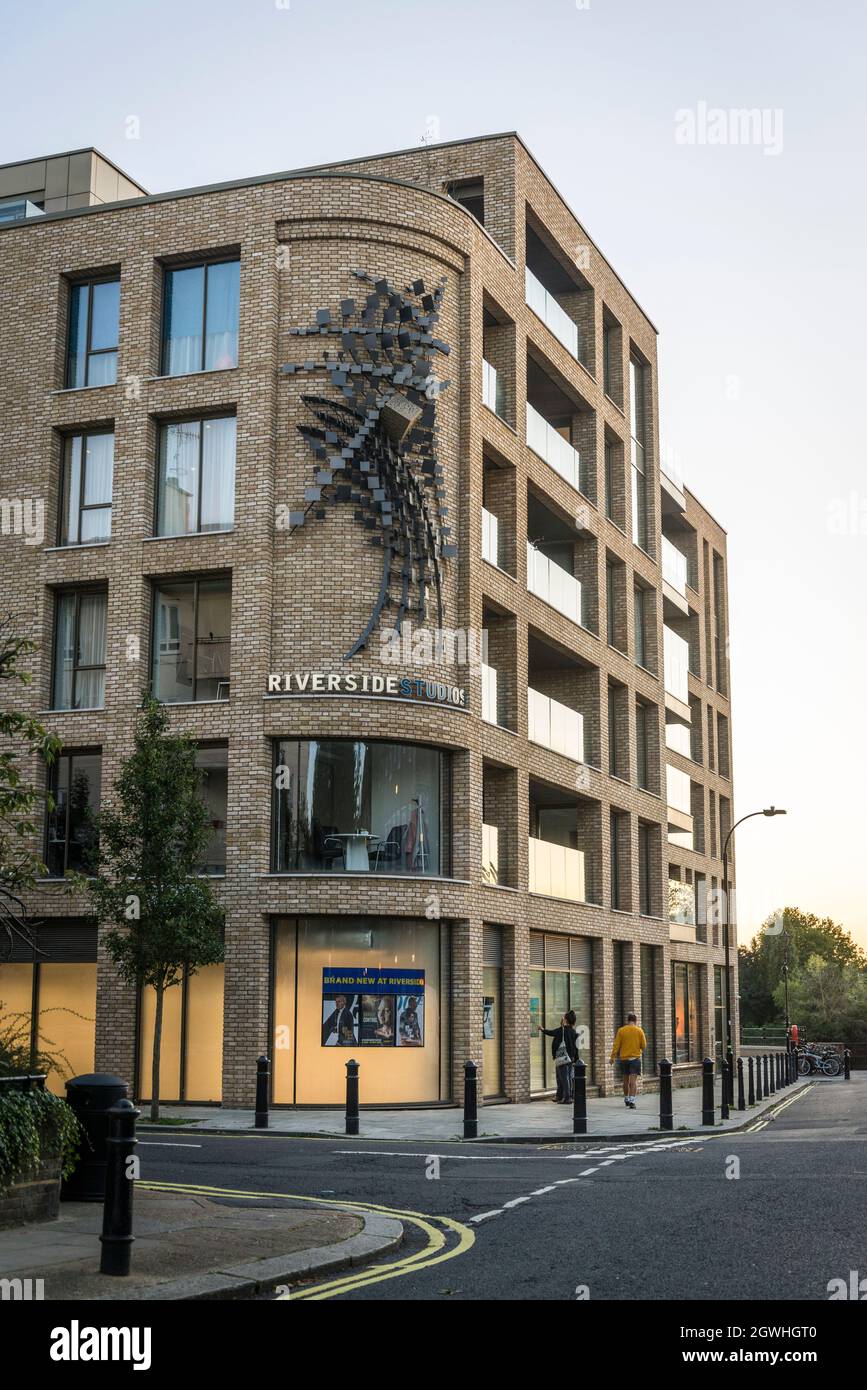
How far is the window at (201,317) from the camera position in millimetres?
28953

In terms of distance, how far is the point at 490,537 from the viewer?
103 feet

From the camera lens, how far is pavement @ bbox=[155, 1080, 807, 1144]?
20922 millimetres

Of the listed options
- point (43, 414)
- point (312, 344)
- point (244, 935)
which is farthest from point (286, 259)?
point (244, 935)

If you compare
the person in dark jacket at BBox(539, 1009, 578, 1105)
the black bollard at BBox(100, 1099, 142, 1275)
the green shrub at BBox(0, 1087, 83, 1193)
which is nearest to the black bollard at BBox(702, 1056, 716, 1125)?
the person in dark jacket at BBox(539, 1009, 578, 1105)

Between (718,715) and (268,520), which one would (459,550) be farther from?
(718,715)

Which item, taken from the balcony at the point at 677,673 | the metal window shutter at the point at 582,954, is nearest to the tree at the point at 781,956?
the balcony at the point at 677,673

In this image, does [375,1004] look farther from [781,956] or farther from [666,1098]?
[781,956]

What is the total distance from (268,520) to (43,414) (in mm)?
6259

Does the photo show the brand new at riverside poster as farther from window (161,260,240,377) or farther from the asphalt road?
window (161,260,240,377)

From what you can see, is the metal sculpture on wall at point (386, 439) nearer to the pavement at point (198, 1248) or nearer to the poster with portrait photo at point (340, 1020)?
the poster with portrait photo at point (340, 1020)

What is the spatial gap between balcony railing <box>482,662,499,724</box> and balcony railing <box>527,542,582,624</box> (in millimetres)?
2966

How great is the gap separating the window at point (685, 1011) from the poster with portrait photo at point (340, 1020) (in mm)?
22468

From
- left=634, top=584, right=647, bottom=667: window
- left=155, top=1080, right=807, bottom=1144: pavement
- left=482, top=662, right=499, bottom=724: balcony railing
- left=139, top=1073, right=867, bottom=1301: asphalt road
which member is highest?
left=634, top=584, right=647, bottom=667: window

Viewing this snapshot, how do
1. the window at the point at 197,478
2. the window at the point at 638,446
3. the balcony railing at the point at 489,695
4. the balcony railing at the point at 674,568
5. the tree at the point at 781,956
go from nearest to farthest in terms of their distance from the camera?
the window at the point at 197,478 → the balcony railing at the point at 489,695 → the window at the point at 638,446 → the balcony railing at the point at 674,568 → the tree at the point at 781,956
